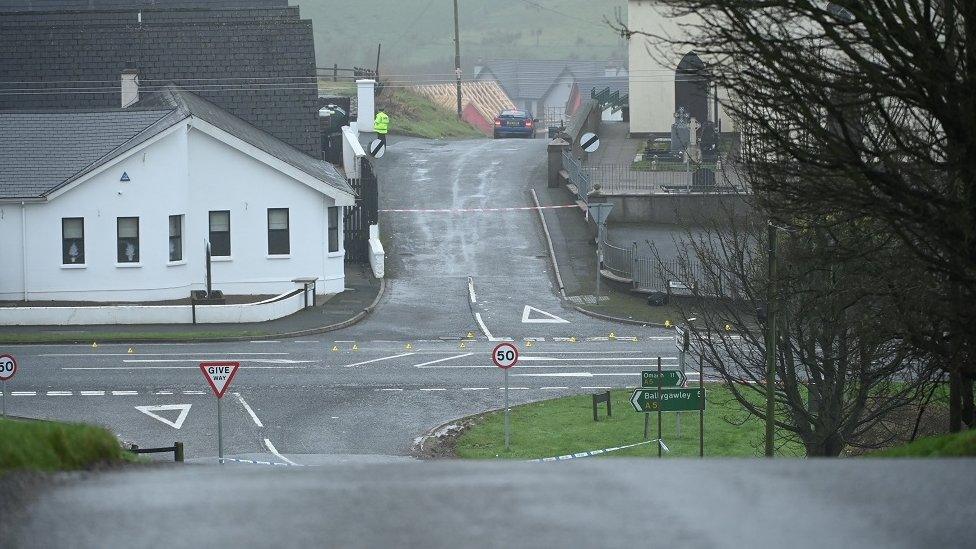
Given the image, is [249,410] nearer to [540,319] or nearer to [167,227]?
[540,319]

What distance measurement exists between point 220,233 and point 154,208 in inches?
93.5

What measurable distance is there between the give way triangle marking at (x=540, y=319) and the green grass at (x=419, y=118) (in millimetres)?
32894

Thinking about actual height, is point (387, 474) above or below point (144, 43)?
below

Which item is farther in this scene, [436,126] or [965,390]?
[436,126]

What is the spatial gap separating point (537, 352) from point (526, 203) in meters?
17.1

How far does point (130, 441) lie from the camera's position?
2205cm

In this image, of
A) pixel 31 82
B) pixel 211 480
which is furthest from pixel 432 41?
pixel 211 480

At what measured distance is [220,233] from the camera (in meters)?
38.0

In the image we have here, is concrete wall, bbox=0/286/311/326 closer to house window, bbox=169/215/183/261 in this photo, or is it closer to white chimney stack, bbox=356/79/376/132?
house window, bbox=169/215/183/261

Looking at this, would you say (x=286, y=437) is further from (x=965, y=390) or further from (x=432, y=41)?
(x=432, y=41)

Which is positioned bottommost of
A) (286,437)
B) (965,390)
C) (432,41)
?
(286,437)

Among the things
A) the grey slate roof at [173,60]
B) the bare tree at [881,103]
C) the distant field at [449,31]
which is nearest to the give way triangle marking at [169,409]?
the bare tree at [881,103]

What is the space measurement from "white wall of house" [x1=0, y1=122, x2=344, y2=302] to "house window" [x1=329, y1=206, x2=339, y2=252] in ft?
0.68

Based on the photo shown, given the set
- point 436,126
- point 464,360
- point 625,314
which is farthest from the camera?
point 436,126
